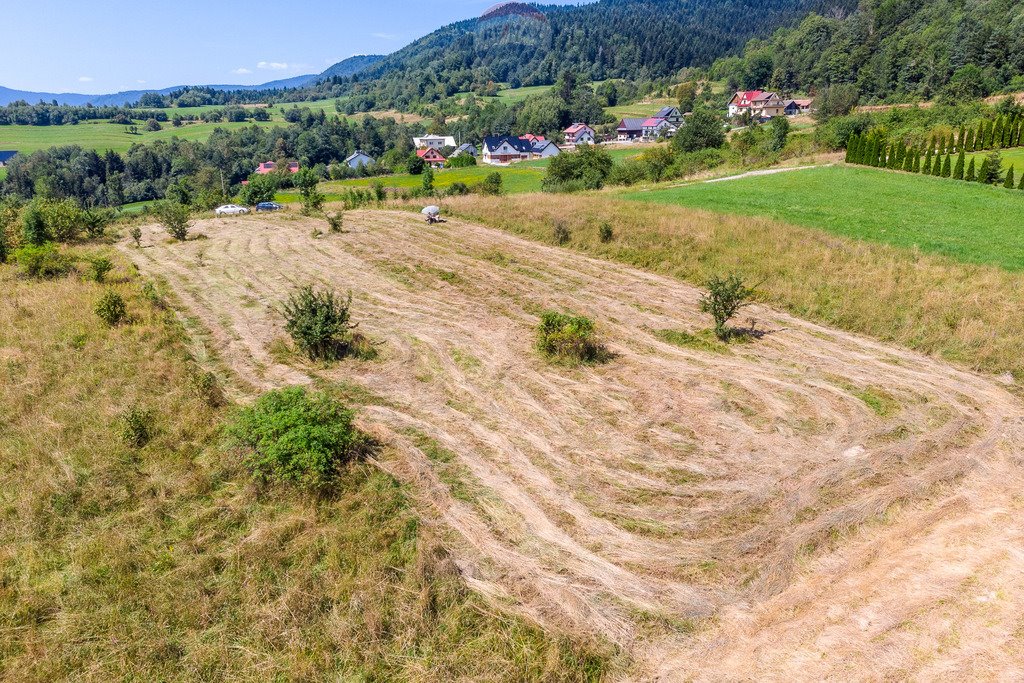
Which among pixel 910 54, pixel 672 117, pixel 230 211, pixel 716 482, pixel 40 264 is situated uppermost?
pixel 910 54

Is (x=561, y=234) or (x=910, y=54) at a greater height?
(x=910, y=54)

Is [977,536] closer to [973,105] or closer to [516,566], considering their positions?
[516,566]

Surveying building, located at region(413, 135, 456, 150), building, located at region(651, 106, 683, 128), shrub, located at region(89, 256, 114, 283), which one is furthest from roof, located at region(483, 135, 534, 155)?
shrub, located at region(89, 256, 114, 283)

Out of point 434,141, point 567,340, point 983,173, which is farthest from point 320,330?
point 434,141

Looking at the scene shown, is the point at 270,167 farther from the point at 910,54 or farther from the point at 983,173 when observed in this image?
the point at 910,54

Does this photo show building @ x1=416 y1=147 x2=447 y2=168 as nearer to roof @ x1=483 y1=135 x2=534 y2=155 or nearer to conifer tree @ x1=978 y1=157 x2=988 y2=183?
roof @ x1=483 y1=135 x2=534 y2=155

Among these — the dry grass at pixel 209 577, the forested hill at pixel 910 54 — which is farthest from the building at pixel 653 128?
the dry grass at pixel 209 577
